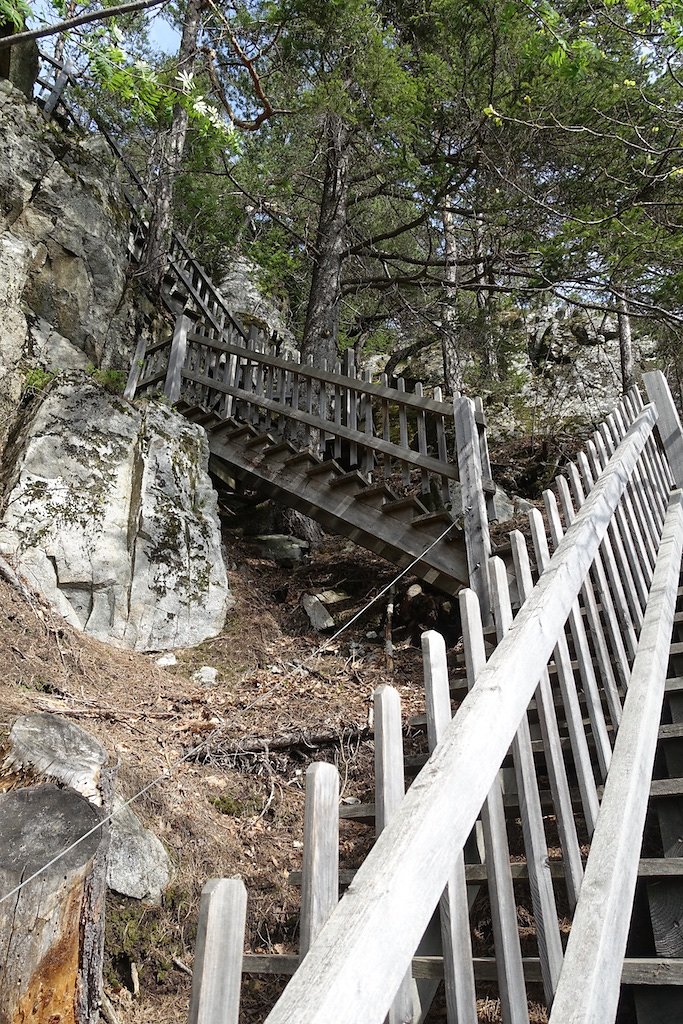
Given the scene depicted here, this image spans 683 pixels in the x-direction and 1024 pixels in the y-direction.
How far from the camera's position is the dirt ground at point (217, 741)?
2.69 m

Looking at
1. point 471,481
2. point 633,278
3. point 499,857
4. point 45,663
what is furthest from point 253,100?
point 499,857

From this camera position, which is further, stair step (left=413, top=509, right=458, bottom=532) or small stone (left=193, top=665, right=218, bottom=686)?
stair step (left=413, top=509, right=458, bottom=532)

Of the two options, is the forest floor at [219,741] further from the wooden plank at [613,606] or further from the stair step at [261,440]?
the stair step at [261,440]

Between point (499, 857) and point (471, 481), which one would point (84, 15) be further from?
point (499, 857)

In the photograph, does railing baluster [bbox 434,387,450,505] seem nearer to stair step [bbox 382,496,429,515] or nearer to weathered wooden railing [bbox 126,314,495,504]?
weathered wooden railing [bbox 126,314,495,504]

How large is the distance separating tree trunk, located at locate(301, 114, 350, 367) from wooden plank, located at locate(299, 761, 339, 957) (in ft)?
25.7

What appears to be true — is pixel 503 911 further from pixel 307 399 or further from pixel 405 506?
pixel 307 399

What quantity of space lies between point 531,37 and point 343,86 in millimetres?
2334

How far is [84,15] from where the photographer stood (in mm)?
3967

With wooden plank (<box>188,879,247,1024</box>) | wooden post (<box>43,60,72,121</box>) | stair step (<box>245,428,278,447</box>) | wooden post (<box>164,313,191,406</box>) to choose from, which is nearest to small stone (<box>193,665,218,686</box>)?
stair step (<box>245,428,278,447</box>)

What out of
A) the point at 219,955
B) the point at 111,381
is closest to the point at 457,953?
the point at 219,955

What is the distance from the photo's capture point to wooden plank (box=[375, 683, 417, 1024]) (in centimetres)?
123

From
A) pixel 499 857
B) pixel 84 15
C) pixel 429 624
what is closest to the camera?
pixel 499 857

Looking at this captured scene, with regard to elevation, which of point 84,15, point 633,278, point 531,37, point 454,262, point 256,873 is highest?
point 531,37
